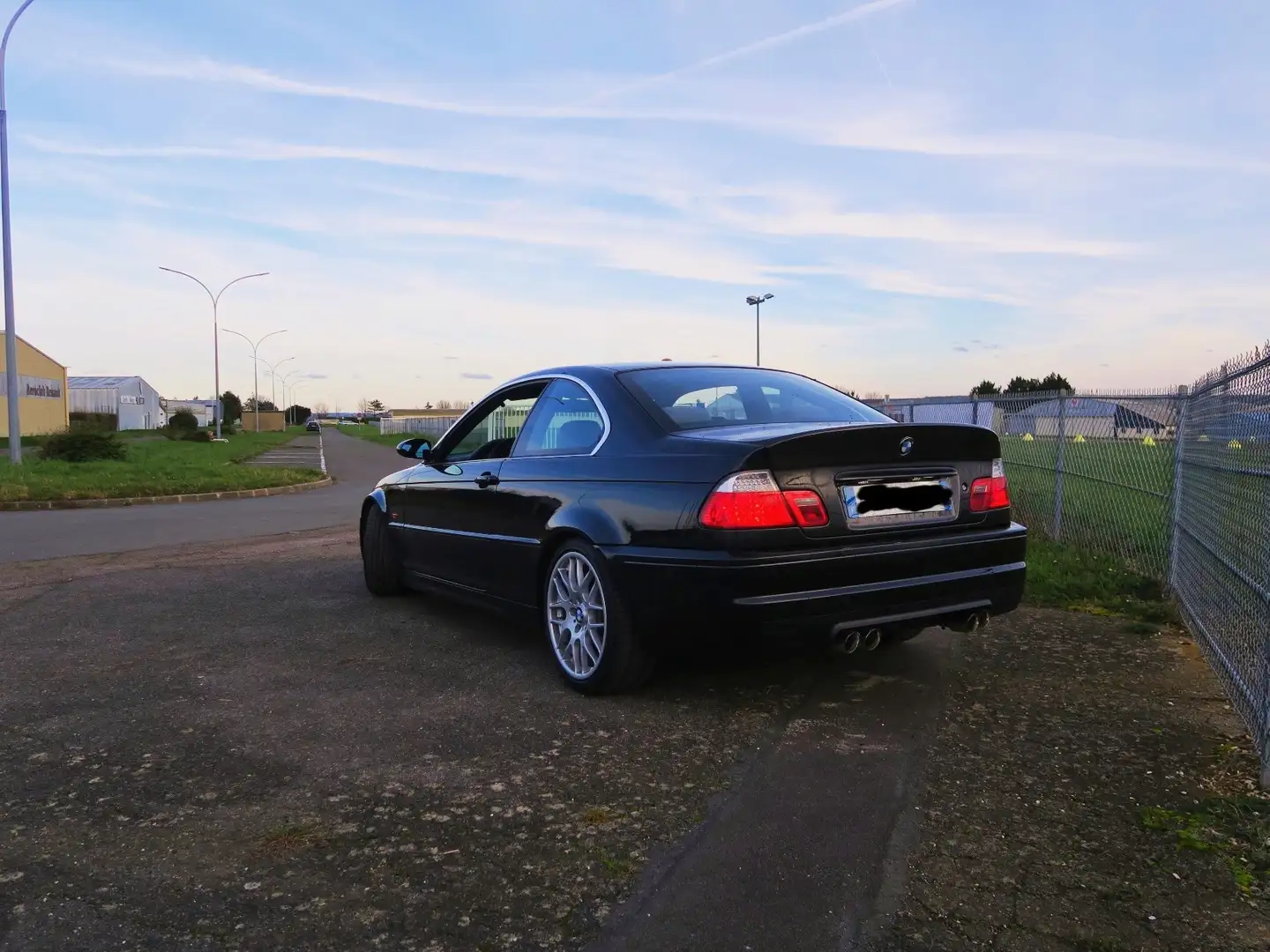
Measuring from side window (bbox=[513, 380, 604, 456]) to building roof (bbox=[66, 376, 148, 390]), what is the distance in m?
101

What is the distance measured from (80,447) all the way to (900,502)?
25.8 m

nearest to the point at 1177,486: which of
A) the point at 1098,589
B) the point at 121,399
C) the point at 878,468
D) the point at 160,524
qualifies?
the point at 1098,589

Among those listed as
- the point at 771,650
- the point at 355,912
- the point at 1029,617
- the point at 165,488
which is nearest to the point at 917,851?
the point at 771,650

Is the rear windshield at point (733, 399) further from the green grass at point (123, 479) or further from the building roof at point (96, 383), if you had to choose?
the building roof at point (96, 383)

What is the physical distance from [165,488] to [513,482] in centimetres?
1411

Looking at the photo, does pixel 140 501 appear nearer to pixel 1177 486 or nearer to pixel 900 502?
pixel 1177 486

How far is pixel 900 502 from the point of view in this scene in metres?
4.26

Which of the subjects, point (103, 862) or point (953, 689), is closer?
point (103, 862)

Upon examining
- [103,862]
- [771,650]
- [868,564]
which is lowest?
[103,862]

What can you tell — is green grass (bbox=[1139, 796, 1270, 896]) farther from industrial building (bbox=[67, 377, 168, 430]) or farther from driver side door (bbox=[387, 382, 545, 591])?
industrial building (bbox=[67, 377, 168, 430])

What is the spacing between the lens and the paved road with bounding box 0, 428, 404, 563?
10688 mm

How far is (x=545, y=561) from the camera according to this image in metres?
4.98

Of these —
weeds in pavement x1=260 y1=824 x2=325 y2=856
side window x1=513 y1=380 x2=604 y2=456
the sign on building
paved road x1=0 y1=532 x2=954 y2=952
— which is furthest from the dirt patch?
the sign on building

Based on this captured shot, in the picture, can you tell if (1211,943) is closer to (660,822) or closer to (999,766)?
(999,766)
